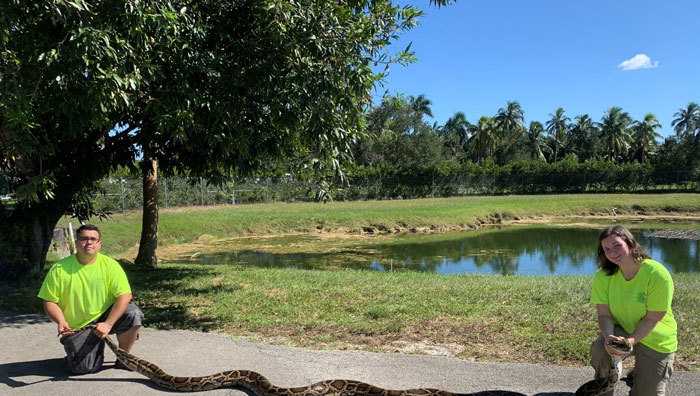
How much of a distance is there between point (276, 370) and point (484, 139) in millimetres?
82874

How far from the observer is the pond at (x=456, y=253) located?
20719mm

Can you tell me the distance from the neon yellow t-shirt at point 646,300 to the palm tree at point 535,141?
85597mm

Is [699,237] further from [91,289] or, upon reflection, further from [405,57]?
[91,289]

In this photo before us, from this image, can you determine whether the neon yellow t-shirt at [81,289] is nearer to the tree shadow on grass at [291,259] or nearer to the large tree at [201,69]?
the large tree at [201,69]

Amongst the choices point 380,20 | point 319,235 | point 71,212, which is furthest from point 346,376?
point 319,235

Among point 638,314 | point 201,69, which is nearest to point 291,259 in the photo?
point 201,69

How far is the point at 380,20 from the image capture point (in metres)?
8.35

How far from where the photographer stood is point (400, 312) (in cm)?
888

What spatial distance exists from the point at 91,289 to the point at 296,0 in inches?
167

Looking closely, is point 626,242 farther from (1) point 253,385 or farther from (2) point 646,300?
(1) point 253,385

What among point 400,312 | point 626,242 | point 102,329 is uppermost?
point 626,242

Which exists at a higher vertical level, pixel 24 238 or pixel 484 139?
pixel 484 139

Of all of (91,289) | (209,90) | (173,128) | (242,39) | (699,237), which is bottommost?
(699,237)

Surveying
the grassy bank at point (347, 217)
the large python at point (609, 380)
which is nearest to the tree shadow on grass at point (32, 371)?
the large python at point (609, 380)
